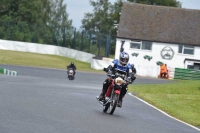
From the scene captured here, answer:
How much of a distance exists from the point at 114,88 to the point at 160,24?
5518 centimetres

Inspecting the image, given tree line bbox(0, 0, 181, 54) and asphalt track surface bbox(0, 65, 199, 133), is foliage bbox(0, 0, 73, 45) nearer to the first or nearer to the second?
tree line bbox(0, 0, 181, 54)

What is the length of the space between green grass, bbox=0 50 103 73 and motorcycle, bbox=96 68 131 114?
4116cm

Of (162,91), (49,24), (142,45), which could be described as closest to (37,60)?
(142,45)

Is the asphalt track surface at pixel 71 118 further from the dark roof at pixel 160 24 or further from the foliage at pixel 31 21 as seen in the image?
the foliage at pixel 31 21

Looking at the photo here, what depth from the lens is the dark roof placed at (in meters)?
70.2

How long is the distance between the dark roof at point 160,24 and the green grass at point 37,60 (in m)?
7.36

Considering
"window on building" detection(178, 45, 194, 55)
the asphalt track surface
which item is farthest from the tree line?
the asphalt track surface

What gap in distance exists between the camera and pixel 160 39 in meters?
70.0

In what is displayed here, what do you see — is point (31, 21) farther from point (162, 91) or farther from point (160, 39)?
point (162, 91)

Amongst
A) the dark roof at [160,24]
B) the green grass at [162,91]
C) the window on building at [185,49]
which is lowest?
the green grass at [162,91]

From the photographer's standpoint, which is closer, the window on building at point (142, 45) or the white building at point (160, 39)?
the white building at point (160, 39)

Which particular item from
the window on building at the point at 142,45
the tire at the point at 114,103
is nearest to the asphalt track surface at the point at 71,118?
the tire at the point at 114,103

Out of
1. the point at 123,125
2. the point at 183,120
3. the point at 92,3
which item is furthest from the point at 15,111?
the point at 92,3

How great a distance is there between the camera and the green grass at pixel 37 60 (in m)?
59.4
